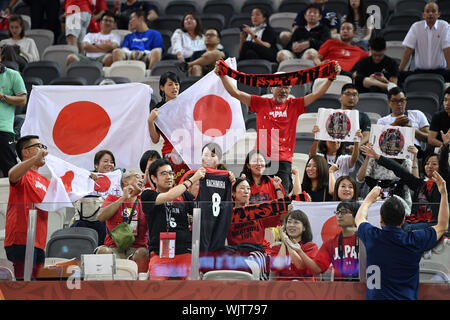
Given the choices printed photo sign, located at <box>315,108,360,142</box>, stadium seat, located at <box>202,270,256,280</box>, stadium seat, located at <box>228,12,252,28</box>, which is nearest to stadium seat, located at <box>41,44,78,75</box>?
stadium seat, located at <box>228,12,252,28</box>

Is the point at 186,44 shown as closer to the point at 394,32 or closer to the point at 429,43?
the point at 394,32

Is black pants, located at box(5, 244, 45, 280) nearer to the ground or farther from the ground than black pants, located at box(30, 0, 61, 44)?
nearer to the ground

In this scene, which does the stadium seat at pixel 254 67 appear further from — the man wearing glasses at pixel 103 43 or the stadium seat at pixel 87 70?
the man wearing glasses at pixel 103 43

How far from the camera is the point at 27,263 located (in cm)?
789

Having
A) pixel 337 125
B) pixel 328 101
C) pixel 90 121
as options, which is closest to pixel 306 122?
pixel 328 101

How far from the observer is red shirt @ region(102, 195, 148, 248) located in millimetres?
7977

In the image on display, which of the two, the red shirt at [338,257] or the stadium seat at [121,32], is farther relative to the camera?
the stadium seat at [121,32]

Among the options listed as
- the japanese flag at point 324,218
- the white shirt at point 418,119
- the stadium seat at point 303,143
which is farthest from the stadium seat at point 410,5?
the japanese flag at point 324,218

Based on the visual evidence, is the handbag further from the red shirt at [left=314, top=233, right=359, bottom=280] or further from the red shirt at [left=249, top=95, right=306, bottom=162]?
the red shirt at [left=249, top=95, right=306, bottom=162]

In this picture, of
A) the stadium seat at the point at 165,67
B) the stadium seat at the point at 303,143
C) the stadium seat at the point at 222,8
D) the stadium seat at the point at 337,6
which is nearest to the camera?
the stadium seat at the point at 303,143

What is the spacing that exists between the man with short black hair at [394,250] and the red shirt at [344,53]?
5.50 meters

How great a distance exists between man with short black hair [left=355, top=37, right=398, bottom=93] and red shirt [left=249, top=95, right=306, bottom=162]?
2.56m

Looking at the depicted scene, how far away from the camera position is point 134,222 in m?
8.05

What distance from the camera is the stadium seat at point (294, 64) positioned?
490 inches
